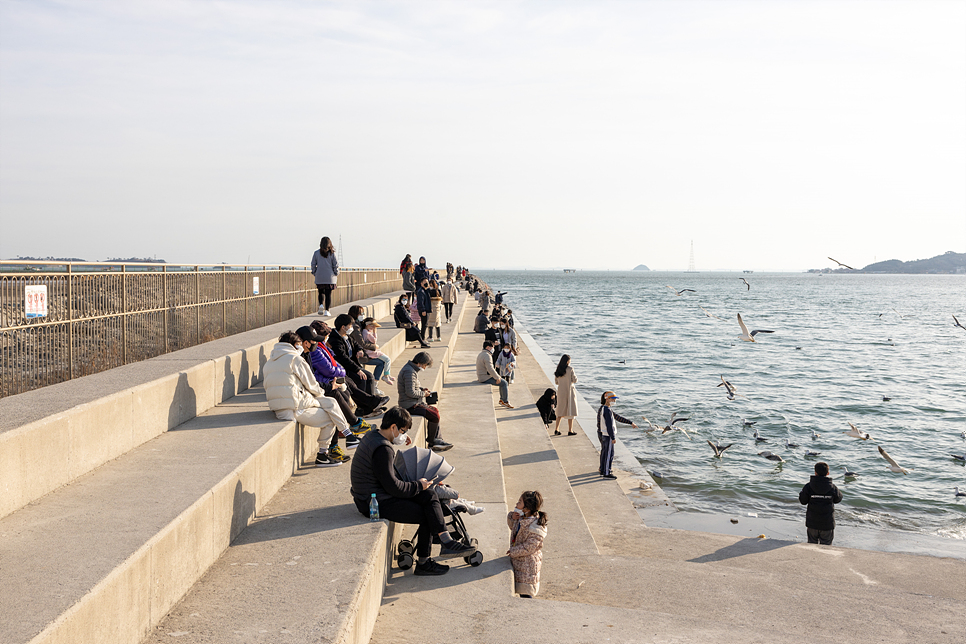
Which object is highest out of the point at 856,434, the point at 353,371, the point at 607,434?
the point at 353,371

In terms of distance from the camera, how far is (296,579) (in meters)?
4.73

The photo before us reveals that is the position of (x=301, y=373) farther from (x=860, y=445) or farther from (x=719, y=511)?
(x=860, y=445)

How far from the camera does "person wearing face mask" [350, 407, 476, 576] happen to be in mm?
6043

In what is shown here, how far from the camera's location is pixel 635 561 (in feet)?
25.5

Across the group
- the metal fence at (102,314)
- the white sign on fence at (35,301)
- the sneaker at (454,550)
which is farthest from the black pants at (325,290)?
the sneaker at (454,550)

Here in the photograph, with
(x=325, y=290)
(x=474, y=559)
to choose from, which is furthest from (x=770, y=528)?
(x=325, y=290)

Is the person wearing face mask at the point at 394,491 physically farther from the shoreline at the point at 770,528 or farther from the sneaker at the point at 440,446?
the shoreline at the point at 770,528

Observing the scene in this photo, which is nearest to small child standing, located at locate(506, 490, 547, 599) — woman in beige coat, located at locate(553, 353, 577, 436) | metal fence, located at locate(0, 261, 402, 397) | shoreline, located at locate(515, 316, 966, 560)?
shoreline, located at locate(515, 316, 966, 560)

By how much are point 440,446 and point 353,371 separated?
164 centimetres

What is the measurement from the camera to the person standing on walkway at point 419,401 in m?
9.94

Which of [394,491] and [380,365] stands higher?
[380,365]

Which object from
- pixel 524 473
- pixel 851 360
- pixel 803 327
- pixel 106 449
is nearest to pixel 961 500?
pixel 524 473

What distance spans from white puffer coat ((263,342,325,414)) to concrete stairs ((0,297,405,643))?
23 centimetres

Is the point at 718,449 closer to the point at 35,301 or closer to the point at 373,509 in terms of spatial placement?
the point at 373,509
